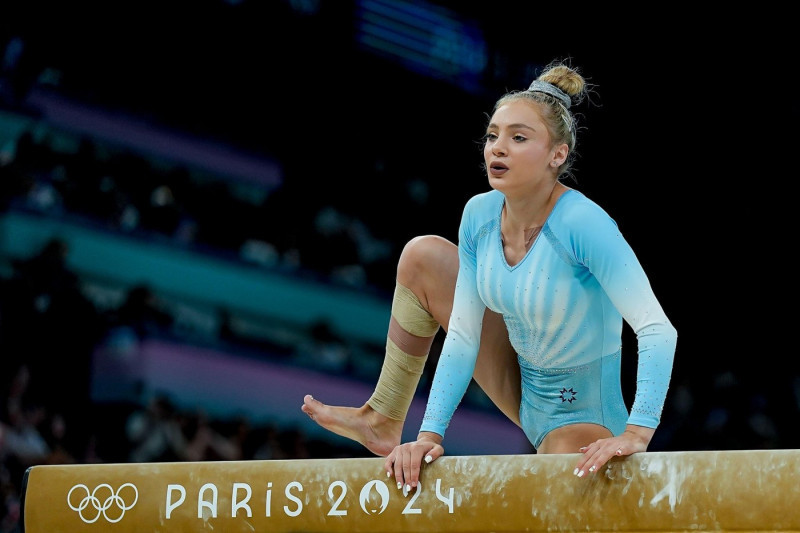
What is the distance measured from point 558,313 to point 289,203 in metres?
4.80

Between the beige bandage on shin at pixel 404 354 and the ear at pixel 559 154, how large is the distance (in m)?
0.60

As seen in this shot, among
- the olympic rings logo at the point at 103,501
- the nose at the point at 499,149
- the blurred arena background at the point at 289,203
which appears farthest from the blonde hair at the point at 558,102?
the blurred arena background at the point at 289,203

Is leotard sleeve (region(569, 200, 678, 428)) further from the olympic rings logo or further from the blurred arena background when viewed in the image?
the blurred arena background

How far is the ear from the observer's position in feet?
7.77

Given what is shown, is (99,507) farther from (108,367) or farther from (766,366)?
(766,366)

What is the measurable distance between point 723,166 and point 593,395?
541 centimetres

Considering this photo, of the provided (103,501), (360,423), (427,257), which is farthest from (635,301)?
(103,501)

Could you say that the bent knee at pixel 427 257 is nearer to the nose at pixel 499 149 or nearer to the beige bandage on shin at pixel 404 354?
the beige bandage on shin at pixel 404 354

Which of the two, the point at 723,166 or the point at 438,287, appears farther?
the point at 723,166

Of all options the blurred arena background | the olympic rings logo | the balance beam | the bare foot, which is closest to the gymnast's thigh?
the bare foot

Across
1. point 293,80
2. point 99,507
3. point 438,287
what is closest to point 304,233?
point 293,80

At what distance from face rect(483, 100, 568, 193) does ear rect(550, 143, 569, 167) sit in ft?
0.04

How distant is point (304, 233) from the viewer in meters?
6.86

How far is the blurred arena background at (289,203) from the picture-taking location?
19.1 ft
